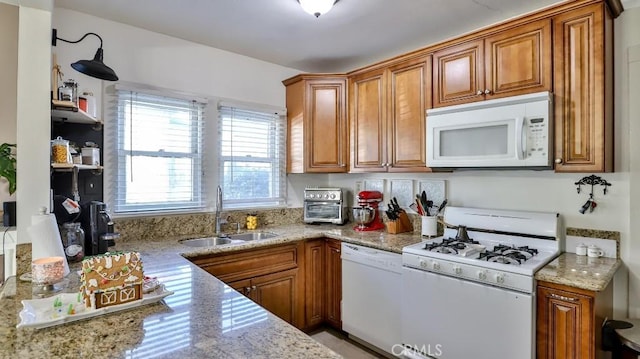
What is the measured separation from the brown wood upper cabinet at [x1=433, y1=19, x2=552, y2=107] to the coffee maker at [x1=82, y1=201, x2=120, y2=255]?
2298 mm

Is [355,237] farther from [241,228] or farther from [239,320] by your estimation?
[239,320]

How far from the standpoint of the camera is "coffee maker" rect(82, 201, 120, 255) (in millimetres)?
1938

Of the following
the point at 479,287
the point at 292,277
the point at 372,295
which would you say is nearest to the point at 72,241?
the point at 292,277

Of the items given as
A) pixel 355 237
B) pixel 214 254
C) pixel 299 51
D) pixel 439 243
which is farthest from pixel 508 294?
pixel 299 51

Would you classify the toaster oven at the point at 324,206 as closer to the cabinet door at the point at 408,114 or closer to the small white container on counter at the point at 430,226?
the cabinet door at the point at 408,114

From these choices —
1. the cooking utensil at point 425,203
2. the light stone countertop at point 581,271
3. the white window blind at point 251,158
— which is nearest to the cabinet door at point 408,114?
the cooking utensil at point 425,203

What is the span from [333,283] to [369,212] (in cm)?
67

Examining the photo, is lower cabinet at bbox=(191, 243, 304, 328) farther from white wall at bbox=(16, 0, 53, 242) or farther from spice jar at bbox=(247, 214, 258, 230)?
white wall at bbox=(16, 0, 53, 242)

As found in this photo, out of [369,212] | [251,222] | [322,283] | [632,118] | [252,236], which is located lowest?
[322,283]

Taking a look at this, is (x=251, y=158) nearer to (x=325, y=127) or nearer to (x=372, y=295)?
(x=325, y=127)

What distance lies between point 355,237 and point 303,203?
0.96 metres

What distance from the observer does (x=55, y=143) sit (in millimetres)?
1776

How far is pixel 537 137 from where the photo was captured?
1940 mm

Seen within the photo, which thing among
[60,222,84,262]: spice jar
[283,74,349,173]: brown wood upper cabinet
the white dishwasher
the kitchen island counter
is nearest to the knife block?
the white dishwasher
